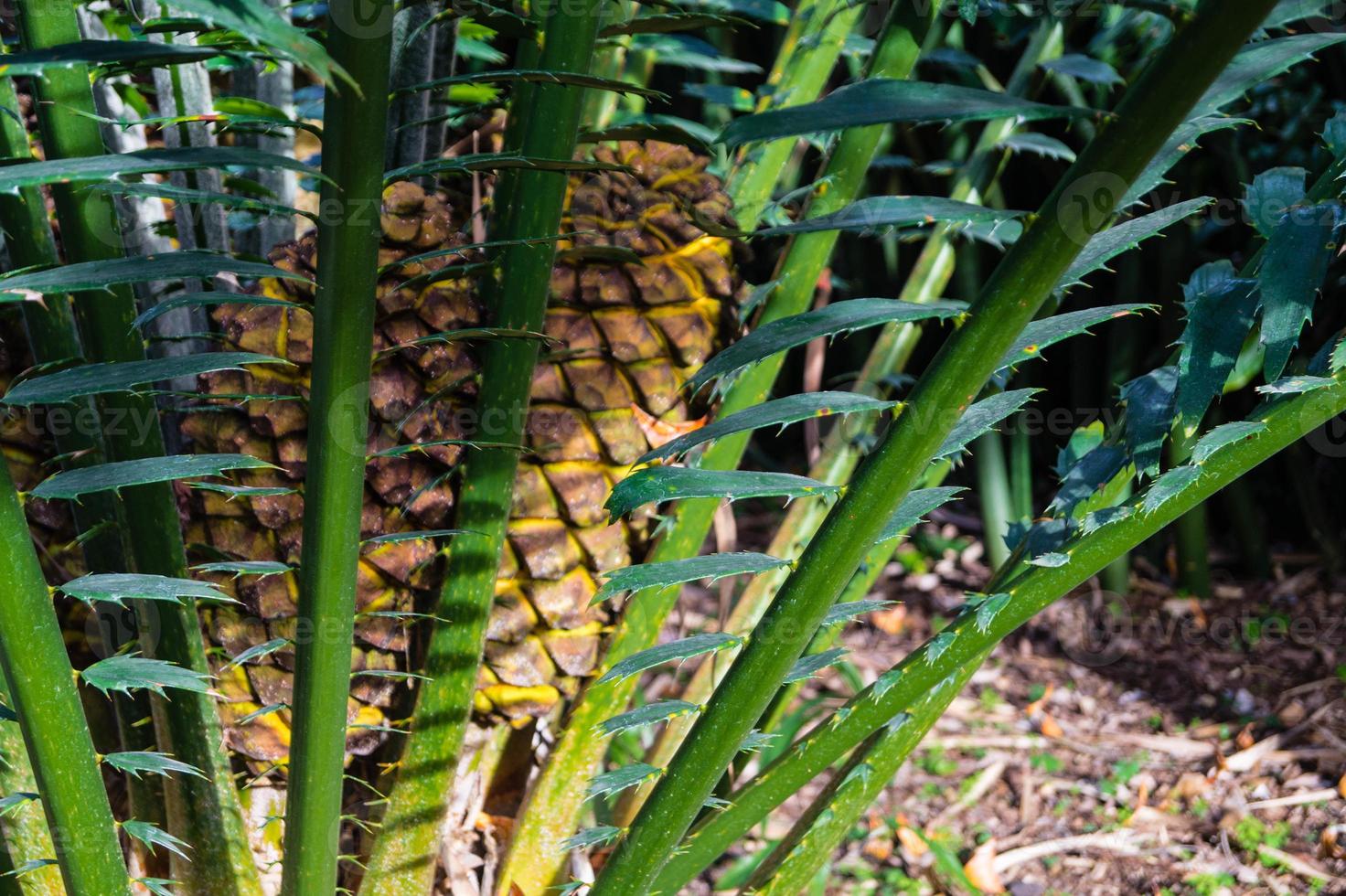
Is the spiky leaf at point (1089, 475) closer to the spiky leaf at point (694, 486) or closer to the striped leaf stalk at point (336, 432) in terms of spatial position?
the spiky leaf at point (694, 486)

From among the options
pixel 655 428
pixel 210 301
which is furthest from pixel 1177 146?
pixel 210 301

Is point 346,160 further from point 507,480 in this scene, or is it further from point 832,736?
point 832,736

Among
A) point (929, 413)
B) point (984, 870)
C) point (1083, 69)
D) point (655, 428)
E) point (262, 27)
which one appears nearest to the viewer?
point (262, 27)

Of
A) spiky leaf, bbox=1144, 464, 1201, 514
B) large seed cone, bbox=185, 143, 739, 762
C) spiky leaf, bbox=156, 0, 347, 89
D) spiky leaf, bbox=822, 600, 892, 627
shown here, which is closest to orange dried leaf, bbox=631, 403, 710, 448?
large seed cone, bbox=185, 143, 739, 762

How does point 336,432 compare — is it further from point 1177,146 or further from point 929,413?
point 1177,146

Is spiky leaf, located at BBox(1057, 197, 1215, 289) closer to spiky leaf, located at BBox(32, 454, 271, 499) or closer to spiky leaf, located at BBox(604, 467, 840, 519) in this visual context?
spiky leaf, located at BBox(604, 467, 840, 519)

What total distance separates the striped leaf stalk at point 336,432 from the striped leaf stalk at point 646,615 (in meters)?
0.18

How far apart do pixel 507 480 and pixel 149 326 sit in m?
0.24

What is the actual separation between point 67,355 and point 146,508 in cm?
9

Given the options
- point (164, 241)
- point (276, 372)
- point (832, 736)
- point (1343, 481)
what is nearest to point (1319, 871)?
point (832, 736)

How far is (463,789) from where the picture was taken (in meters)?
0.68

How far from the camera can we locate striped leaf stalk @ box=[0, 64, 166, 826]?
1.58 ft

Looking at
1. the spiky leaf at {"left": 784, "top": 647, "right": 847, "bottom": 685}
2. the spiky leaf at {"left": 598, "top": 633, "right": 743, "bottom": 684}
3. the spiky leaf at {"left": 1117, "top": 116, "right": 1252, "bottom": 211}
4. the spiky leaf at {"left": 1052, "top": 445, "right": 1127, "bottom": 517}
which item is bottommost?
the spiky leaf at {"left": 598, "top": 633, "right": 743, "bottom": 684}

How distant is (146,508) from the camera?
0.51 metres
